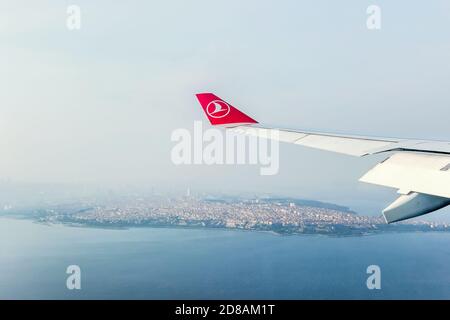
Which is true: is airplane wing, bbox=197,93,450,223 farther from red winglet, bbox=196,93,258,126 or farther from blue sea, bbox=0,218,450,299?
blue sea, bbox=0,218,450,299

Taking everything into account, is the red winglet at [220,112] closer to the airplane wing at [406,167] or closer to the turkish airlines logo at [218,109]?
the turkish airlines logo at [218,109]

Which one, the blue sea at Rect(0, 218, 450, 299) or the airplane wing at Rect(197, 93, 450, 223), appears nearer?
the airplane wing at Rect(197, 93, 450, 223)

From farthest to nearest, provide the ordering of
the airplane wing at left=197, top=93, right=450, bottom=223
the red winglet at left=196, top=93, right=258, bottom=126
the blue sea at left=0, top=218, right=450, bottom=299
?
the blue sea at left=0, top=218, right=450, bottom=299, the red winglet at left=196, top=93, right=258, bottom=126, the airplane wing at left=197, top=93, right=450, bottom=223

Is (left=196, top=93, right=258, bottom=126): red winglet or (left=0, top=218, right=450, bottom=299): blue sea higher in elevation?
(left=196, top=93, right=258, bottom=126): red winglet

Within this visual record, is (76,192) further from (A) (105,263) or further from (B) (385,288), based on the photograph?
(B) (385,288)

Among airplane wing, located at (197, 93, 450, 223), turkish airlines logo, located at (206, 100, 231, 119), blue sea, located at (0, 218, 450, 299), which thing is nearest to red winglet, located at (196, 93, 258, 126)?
turkish airlines logo, located at (206, 100, 231, 119)

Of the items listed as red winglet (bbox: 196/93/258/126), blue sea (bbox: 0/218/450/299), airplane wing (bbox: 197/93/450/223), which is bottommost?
blue sea (bbox: 0/218/450/299)

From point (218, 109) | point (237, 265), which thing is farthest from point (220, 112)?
point (237, 265)
